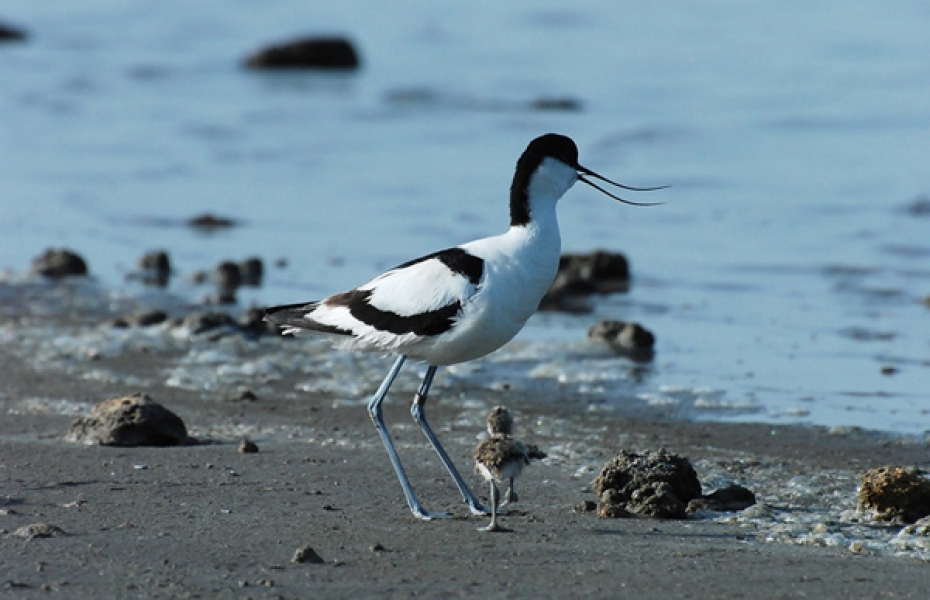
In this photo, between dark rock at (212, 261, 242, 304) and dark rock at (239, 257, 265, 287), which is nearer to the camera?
dark rock at (212, 261, 242, 304)

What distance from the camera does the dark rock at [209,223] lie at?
1251cm

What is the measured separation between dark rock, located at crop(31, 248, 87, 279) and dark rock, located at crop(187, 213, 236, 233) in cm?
220

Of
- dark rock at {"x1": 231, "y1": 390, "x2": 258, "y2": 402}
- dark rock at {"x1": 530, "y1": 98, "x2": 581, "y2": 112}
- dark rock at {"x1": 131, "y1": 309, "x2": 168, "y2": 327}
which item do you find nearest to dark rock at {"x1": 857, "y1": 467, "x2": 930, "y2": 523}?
dark rock at {"x1": 231, "y1": 390, "x2": 258, "y2": 402}

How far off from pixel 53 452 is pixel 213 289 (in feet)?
13.4

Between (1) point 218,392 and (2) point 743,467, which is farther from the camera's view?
(1) point 218,392

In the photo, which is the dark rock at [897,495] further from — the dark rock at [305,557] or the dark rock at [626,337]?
the dark rock at [626,337]

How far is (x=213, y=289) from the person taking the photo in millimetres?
10250

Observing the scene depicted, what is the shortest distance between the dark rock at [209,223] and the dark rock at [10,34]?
548 inches

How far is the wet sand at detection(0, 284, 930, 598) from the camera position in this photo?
15.0 feet

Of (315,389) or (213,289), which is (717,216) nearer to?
(213,289)

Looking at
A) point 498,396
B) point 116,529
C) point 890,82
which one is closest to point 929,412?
point 498,396

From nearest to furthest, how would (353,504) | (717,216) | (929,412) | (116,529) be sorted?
(116,529) < (353,504) < (929,412) < (717,216)

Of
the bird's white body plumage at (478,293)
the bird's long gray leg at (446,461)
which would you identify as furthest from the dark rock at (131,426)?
the bird's long gray leg at (446,461)

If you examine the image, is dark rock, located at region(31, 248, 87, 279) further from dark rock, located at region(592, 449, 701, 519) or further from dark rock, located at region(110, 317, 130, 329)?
dark rock, located at region(592, 449, 701, 519)
